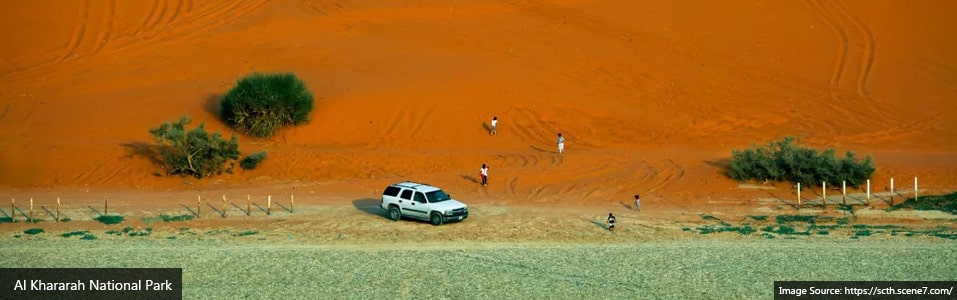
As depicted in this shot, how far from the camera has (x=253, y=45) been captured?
47.2 m

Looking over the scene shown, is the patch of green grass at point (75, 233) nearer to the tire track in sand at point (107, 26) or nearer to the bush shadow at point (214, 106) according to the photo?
the bush shadow at point (214, 106)

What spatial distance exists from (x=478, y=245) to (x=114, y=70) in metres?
29.5

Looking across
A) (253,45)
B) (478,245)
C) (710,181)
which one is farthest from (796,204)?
(253,45)

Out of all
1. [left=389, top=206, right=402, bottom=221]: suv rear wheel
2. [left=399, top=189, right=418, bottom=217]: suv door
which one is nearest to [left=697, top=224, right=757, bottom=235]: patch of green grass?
[left=399, top=189, right=418, bottom=217]: suv door

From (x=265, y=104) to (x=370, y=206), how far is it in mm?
10254

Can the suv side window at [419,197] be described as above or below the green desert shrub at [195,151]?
below

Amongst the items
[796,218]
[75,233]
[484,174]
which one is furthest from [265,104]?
[796,218]

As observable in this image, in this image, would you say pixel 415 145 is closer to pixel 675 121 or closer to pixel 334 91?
pixel 334 91

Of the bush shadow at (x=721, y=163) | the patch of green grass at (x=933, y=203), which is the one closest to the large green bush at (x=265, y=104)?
the bush shadow at (x=721, y=163)
